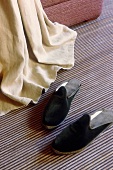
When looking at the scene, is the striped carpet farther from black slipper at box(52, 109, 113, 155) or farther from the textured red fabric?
the textured red fabric

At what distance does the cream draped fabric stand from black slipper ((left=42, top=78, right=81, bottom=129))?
0.37ft

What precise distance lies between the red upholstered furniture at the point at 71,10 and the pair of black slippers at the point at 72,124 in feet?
1.83

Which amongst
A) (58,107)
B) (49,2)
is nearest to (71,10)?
(49,2)

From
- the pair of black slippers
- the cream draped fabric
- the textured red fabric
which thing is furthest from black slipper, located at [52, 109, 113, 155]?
the textured red fabric

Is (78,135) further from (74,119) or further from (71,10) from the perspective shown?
(71,10)

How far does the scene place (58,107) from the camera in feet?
4.00

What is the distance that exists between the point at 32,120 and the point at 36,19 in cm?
54

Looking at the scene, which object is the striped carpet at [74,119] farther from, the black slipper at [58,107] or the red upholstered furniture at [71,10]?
the red upholstered furniture at [71,10]

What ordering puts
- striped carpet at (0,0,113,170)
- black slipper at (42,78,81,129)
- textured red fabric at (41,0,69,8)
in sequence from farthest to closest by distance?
1. textured red fabric at (41,0,69,8)
2. black slipper at (42,78,81,129)
3. striped carpet at (0,0,113,170)

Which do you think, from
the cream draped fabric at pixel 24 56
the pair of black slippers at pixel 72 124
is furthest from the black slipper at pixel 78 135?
the cream draped fabric at pixel 24 56

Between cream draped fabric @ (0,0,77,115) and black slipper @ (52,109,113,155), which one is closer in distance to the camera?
black slipper @ (52,109,113,155)

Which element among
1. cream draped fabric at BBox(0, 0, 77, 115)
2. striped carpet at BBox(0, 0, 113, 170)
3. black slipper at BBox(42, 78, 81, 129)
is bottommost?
striped carpet at BBox(0, 0, 113, 170)

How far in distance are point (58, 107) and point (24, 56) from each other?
0.32 m

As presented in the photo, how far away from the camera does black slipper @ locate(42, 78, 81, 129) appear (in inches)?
46.7
